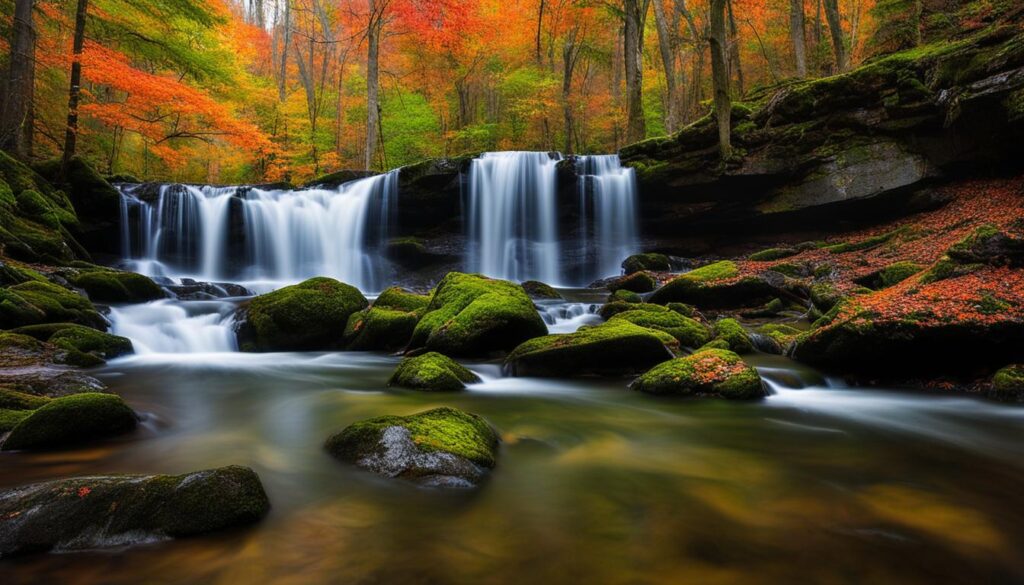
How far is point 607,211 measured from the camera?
18.2 meters

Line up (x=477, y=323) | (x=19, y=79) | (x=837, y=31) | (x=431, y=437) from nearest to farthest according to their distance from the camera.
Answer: (x=431, y=437)
(x=477, y=323)
(x=19, y=79)
(x=837, y=31)

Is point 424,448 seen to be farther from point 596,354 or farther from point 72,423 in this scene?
point 596,354

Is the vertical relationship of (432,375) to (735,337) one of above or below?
below

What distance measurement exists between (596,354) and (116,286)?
32.0 feet

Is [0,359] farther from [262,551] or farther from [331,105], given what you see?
[331,105]

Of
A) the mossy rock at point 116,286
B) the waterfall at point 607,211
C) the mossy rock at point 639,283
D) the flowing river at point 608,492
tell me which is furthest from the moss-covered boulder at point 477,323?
the waterfall at point 607,211

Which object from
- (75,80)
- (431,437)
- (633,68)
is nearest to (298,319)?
(431,437)

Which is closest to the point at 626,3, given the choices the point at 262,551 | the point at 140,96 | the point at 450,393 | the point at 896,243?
the point at 896,243

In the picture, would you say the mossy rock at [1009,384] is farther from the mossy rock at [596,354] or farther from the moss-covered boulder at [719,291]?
the moss-covered boulder at [719,291]

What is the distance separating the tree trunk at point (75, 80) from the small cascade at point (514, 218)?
37.4ft

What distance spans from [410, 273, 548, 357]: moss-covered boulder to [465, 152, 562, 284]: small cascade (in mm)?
9892

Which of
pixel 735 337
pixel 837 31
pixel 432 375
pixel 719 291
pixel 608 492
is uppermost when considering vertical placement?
pixel 837 31

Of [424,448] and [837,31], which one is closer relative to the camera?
[424,448]

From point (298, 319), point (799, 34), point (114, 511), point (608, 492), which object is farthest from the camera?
point (799, 34)
